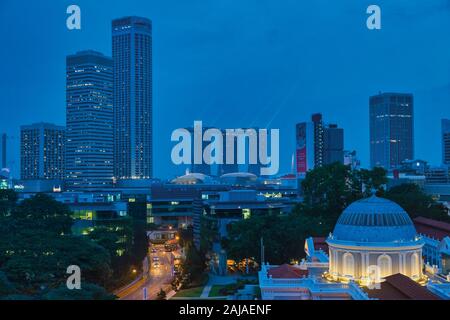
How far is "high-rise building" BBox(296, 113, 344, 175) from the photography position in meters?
119

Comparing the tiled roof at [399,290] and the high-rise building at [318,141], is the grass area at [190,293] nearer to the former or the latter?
the tiled roof at [399,290]

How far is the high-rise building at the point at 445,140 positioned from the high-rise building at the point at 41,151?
81266mm

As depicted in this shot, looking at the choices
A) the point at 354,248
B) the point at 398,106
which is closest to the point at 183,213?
the point at 354,248

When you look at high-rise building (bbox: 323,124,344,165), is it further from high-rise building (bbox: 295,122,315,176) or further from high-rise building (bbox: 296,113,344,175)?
high-rise building (bbox: 295,122,315,176)

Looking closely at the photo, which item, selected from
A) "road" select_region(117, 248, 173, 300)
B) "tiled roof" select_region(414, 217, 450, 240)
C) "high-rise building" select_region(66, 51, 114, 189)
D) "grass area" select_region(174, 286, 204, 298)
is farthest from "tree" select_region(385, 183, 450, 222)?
"high-rise building" select_region(66, 51, 114, 189)

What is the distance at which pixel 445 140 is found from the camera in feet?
365

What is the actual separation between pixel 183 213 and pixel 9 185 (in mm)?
30217

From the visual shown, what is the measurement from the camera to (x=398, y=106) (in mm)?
122500

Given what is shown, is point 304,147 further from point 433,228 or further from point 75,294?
point 75,294

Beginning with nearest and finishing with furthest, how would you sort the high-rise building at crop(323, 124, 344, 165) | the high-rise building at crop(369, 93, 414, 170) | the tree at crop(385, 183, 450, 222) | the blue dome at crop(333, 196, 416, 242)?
1. the blue dome at crop(333, 196, 416, 242)
2. the tree at crop(385, 183, 450, 222)
3. the high-rise building at crop(369, 93, 414, 170)
4. the high-rise building at crop(323, 124, 344, 165)

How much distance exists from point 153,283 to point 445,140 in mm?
97900

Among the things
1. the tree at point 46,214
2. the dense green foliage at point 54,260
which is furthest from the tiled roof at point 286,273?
the tree at point 46,214

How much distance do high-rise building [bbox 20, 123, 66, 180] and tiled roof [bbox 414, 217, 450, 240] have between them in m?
74.9
